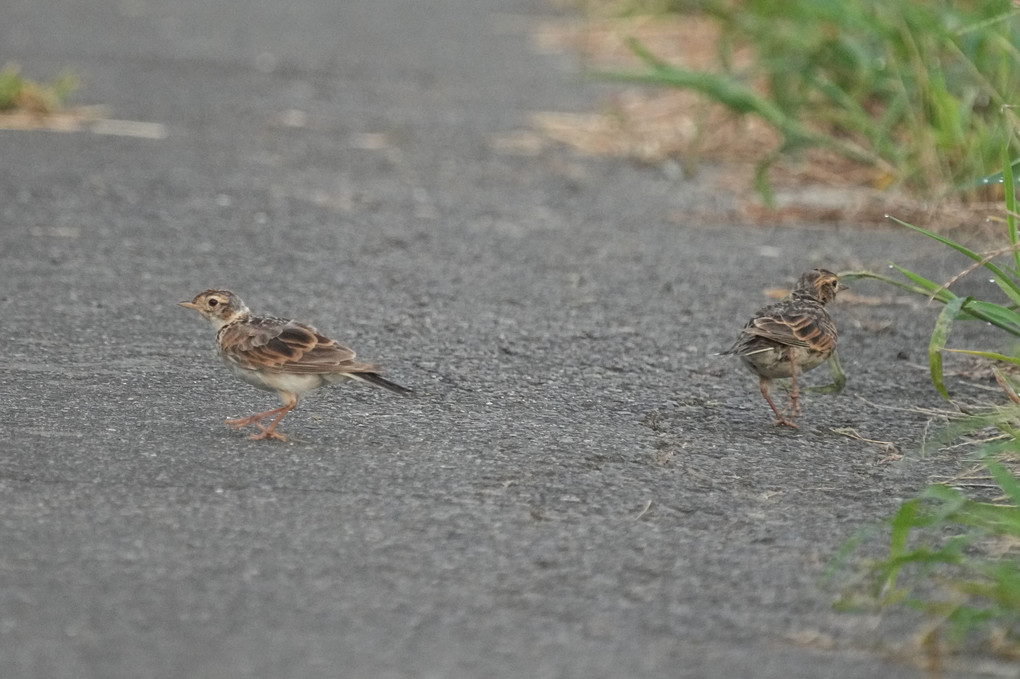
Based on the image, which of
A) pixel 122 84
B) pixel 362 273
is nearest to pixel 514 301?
pixel 362 273

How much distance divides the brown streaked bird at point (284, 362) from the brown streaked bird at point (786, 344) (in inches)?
54.0

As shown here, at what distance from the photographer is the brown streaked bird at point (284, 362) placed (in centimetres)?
516

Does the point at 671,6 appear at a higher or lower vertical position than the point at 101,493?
higher

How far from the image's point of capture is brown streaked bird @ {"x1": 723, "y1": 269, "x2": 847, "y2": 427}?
5.54 metres

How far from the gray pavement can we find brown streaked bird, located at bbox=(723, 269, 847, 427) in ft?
0.50

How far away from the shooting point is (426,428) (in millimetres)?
5266

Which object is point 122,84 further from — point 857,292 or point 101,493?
point 101,493

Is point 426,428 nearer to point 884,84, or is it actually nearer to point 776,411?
point 776,411

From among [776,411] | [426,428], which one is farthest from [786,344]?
Answer: [426,428]

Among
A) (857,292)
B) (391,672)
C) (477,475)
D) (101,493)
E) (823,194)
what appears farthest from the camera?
(823,194)

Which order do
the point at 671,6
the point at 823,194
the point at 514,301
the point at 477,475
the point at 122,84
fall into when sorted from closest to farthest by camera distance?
the point at 477,475
the point at 514,301
the point at 823,194
the point at 122,84
the point at 671,6

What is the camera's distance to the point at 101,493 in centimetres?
438

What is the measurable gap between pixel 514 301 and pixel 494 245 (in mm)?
1156

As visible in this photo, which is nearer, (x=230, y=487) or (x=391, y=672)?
(x=391, y=672)
